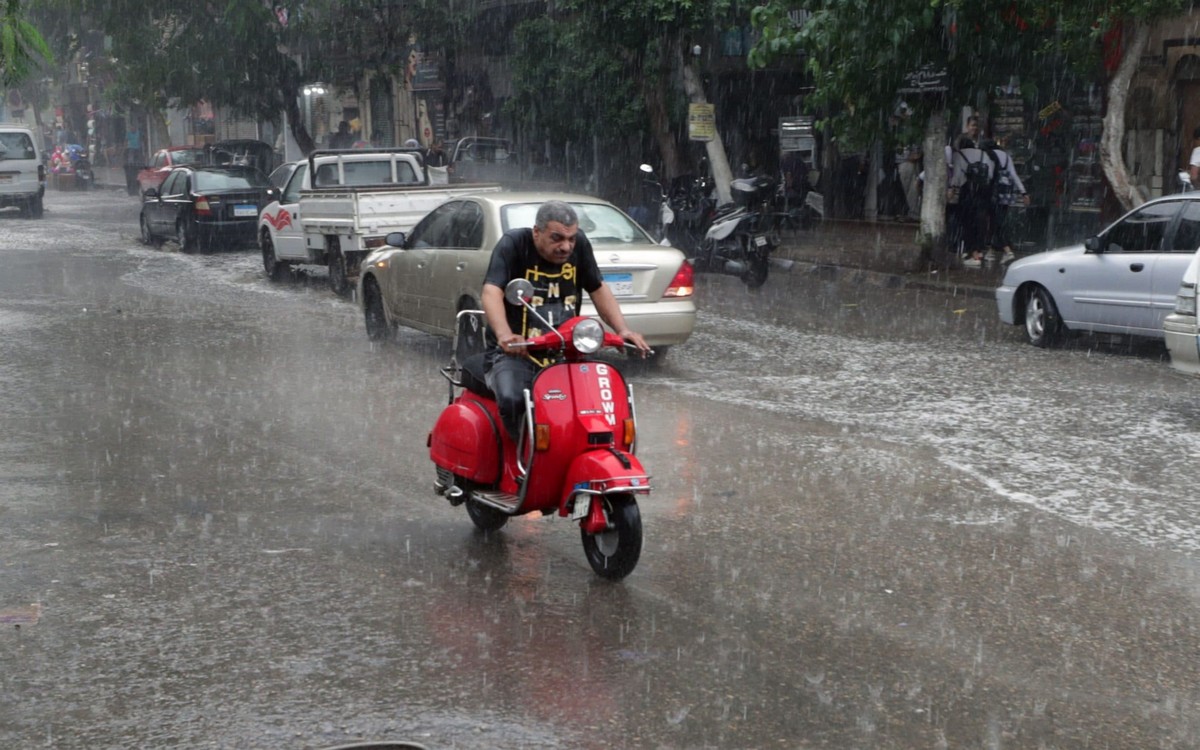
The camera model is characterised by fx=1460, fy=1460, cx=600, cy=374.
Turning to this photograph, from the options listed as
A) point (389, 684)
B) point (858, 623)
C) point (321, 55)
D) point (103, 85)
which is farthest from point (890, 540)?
point (103, 85)

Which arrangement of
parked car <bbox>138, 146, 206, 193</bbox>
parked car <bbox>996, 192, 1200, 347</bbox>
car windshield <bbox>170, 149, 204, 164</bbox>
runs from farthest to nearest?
car windshield <bbox>170, 149, 204, 164</bbox>
parked car <bbox>138, 146, 206, 193</bbox>
parked car <bbox>996, 192, 1200, 347</bbox>

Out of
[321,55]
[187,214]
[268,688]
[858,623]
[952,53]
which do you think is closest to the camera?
[268,688]

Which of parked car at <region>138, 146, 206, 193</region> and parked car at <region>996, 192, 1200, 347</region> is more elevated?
parked car at <region>138, 146, 206, 193</region>

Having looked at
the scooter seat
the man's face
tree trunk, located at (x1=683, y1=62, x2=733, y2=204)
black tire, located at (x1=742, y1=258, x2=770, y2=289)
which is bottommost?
black tire, located at (x1=742, y1=258, x2=770, y2=289)

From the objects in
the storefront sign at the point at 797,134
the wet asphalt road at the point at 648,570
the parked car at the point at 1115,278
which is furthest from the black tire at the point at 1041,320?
the storefront sign at the point at 797,134

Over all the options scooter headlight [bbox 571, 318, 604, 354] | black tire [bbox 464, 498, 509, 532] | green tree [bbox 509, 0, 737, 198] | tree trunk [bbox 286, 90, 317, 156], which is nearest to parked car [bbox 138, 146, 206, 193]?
tree trunk [bbox 286, 90, 317, 156]

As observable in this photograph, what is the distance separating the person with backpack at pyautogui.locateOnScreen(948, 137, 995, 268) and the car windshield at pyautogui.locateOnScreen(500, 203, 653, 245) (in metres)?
8.78

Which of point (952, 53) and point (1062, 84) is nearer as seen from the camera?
point (952, 53)

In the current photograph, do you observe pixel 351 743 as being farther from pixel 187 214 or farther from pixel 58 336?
pixel 187 214

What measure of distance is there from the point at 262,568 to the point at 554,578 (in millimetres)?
1322

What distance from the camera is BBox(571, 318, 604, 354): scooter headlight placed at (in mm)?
6188

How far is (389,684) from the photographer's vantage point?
5074mm

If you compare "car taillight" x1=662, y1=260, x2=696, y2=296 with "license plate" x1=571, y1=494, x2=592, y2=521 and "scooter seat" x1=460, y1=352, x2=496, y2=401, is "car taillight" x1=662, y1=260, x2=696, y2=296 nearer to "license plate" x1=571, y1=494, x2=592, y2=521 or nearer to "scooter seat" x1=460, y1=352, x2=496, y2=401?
"scooter seat" x1=460, y1=352, x2=496, y2=401

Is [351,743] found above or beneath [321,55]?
beneath
